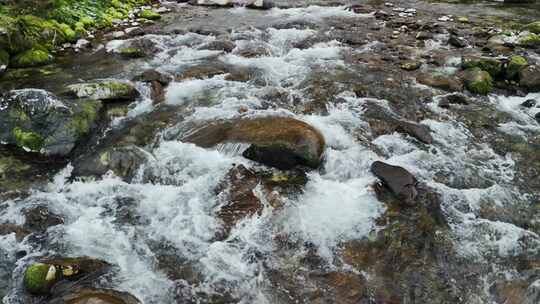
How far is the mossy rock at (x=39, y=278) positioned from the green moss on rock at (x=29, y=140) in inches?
132

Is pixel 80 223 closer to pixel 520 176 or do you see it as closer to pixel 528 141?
pixel 520 176

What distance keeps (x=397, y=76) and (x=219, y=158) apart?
596 centimetres

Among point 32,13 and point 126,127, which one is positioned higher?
point 32,13

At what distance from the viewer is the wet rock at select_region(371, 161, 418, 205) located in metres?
6.80

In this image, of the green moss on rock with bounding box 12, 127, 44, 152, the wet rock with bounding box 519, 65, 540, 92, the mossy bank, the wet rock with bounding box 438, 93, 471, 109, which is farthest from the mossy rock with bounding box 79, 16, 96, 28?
the wet rock with bounding box 519, 65, 540, 92

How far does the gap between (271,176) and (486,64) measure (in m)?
7.55

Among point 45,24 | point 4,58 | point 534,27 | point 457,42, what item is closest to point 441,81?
point 457,42

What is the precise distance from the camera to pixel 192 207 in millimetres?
6625

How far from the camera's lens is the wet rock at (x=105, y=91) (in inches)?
365

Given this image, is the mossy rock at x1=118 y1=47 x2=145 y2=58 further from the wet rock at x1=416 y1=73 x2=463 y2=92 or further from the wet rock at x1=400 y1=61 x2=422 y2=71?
the wet rock at x1=416 y1=73 x2=463 y2=92

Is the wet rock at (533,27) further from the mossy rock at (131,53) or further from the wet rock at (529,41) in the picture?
the mossy rock at (131,53)

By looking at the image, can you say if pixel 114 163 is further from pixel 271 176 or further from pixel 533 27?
pixel 533 27

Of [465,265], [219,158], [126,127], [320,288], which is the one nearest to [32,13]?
[126,127]

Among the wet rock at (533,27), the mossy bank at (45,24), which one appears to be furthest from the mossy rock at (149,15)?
the wet rock at (533,27)
